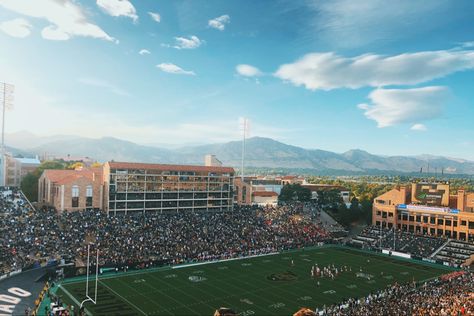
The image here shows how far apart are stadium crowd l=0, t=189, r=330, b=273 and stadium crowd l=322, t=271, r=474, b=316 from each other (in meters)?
22.3

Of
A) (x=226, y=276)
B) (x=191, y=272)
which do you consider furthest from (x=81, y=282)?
(x=226, y=276)

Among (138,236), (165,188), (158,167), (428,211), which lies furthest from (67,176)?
(428,211)

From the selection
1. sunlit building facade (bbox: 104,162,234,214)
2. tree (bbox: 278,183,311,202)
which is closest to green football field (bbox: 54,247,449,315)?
sunlit building facade (bbox: 104,162,234,214)

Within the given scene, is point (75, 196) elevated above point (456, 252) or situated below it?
above

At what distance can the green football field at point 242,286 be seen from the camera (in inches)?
1341

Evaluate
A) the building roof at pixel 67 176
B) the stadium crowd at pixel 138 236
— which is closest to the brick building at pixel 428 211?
the stadium crowd at pixel 138 236

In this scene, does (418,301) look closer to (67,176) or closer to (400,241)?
(400,241)

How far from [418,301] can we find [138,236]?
36.0 m

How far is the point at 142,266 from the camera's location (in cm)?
4647

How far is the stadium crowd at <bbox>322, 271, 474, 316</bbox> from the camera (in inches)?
1113

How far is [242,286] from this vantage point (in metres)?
40.7

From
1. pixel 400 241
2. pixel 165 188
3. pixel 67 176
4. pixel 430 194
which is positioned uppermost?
pixel 67 176

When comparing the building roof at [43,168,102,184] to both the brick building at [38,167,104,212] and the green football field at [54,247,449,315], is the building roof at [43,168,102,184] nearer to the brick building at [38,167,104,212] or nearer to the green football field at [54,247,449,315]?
the brick building at [38,167,104,212]

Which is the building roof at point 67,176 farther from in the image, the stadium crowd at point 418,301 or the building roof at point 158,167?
the stadium crowd at point 418,301
